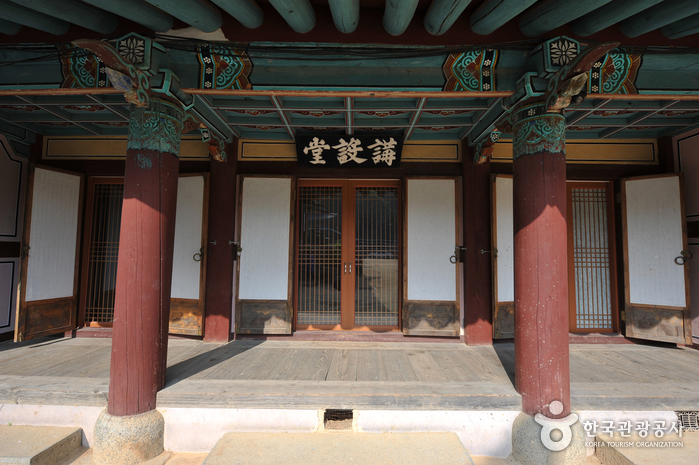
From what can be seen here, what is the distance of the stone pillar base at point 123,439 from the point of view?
2.77 m

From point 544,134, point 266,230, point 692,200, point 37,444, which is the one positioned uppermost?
point 544,134

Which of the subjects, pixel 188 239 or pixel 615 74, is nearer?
pixel 615 74

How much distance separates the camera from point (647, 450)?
280 cm

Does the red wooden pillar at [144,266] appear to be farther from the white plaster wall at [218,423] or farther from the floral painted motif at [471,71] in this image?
the floral painted motif at [471,71]

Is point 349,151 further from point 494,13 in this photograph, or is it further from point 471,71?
point 494,13

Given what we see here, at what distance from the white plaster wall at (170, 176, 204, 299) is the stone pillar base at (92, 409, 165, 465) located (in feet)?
6.85

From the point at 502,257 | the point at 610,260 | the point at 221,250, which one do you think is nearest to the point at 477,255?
the point at 502,257

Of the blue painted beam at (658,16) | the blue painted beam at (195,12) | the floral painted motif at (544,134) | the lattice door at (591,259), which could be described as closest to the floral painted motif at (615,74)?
the blue painted beam at (658,16)

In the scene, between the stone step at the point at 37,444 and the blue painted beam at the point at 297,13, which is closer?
the blue painted beam at the point at 297,13

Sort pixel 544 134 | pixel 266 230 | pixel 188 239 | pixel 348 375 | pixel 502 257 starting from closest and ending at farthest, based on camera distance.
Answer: pixel 544 134
pixel 348 375
pixel 502 257
pixel 188 239
pixel 266 230

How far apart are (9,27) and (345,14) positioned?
2.86m

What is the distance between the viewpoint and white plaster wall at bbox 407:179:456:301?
4.86 metres

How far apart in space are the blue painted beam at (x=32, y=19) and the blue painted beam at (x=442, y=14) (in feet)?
10.1

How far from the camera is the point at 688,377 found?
3518 mm
